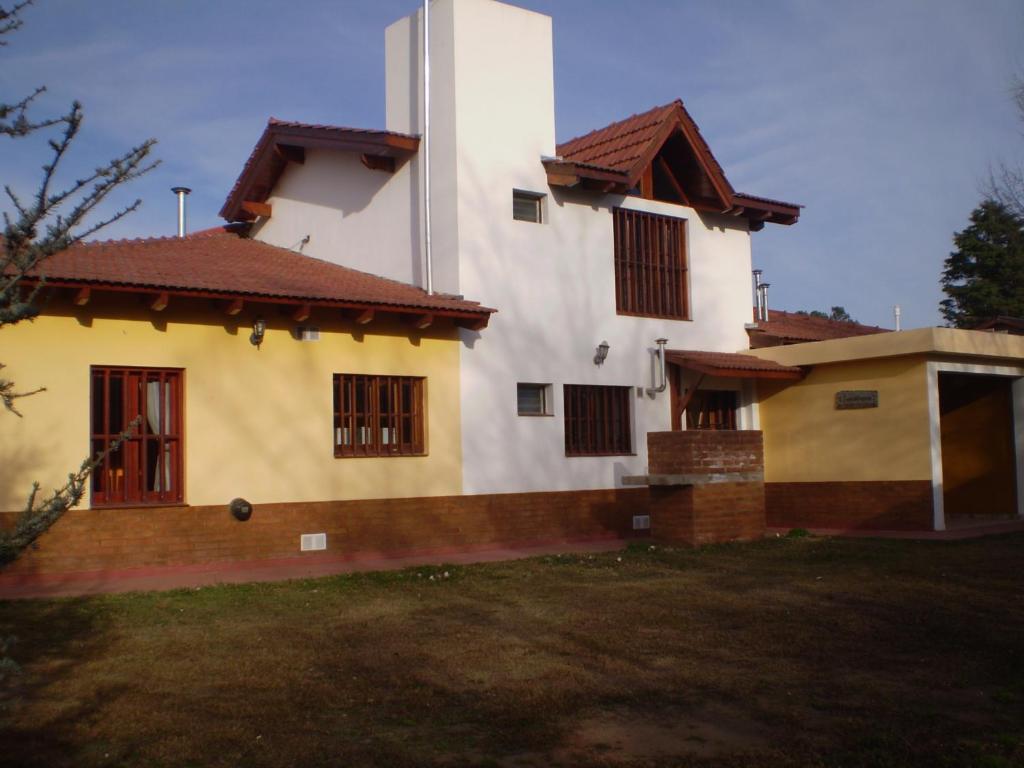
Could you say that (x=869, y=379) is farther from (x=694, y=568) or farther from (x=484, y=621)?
(x=484, y=621)

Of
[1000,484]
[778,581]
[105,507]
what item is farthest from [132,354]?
[1000,484]

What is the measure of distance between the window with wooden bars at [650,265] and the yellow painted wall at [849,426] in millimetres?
2536

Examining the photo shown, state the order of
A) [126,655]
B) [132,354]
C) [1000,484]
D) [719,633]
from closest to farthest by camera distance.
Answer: [126,655] → [719,633] → [132,354] → [1000,484]

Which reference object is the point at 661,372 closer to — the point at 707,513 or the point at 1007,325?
the point at 707,513

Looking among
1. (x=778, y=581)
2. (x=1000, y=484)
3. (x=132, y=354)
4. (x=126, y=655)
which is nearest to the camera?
(x=126, y=655)

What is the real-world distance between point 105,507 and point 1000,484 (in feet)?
49.1

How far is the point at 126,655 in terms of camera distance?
7891mm

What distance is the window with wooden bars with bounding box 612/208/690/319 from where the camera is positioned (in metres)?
18.0

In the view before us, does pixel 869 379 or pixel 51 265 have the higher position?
pixel 51 265

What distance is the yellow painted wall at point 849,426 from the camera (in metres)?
16.7

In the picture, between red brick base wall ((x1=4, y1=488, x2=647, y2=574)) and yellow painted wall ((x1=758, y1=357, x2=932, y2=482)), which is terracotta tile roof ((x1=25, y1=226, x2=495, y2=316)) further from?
yellow painted wall ((x1=758, y1=357, x2=932, y2=482))

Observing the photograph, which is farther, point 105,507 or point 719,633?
point 105,507

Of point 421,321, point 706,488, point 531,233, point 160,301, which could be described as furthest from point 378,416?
point 706,488

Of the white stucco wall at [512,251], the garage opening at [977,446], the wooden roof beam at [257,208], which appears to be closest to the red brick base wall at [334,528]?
the white stucco wall at [512,251]
